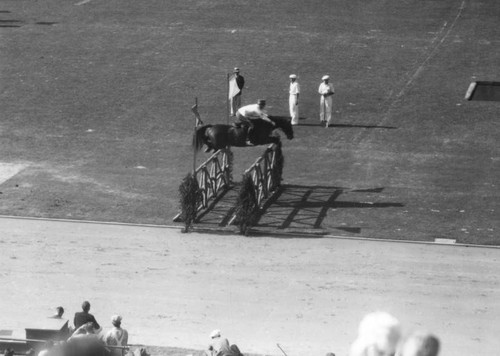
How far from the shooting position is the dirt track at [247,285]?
19.8 meters

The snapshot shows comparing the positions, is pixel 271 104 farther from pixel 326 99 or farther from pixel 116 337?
pixel 116 337

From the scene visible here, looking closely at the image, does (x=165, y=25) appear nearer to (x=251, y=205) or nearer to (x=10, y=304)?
(x=251, y=205)

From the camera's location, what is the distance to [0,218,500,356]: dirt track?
19.8m

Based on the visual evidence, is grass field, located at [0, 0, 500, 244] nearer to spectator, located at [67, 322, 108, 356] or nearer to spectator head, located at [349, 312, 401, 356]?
spectator head, located at [349, 312, 401, 356]

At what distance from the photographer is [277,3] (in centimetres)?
4997

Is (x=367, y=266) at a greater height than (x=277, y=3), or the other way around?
(x=277, y=3)

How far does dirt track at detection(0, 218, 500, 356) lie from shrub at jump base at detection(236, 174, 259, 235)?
1.27 ft

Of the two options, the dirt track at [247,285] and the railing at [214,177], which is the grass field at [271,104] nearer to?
the railing at [214,177]

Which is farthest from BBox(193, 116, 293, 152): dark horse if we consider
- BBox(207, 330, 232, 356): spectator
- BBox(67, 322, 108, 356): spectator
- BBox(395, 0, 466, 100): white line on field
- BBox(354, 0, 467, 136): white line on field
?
BBox(67, 322, 108, 356): spectator

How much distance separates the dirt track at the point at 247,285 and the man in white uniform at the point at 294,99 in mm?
10236

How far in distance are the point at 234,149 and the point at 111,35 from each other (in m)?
14.4

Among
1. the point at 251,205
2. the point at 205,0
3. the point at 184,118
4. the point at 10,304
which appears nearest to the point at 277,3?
the point at 205,0

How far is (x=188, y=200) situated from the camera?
25688 millimetres

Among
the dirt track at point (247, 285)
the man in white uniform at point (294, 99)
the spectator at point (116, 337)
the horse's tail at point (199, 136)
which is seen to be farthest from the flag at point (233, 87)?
the spectator at point (116, 337)
